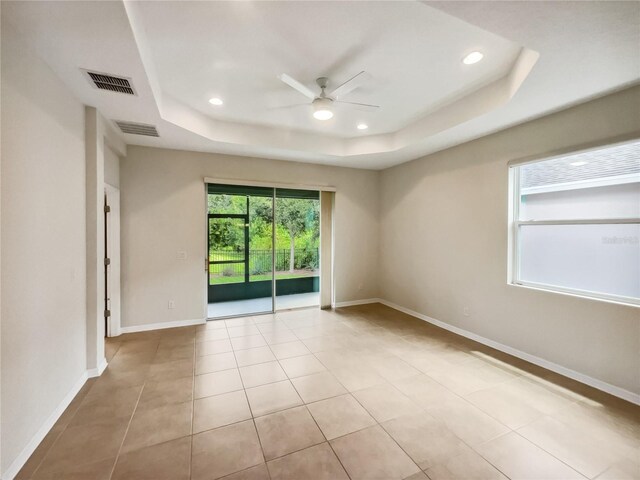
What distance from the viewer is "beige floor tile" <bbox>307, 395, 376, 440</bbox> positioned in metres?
2.12

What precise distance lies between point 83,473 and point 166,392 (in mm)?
877

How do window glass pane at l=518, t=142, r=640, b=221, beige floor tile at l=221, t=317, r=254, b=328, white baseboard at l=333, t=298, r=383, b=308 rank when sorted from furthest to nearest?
1. white baseboard at l=333, t=298, r=383, b=308
2. beige floor tile at l=221, t=317, r=254, b=328
3. window glass pane at l=518, t=142, r=640, b=221

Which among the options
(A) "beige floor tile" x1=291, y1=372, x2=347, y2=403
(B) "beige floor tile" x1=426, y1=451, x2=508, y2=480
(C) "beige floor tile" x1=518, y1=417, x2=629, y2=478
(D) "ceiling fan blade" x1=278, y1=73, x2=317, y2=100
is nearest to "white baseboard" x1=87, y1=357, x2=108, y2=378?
(A) "beige floor tile" x1=291, y1=372, x2=347, y2=403

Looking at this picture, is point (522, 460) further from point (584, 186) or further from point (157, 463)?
point (584, 186)

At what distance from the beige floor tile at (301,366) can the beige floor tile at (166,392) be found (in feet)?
3.19

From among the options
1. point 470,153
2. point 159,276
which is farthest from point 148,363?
point 470,153

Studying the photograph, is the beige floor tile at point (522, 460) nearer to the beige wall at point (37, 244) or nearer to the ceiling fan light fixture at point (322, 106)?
the beige wall at point (37, 244)

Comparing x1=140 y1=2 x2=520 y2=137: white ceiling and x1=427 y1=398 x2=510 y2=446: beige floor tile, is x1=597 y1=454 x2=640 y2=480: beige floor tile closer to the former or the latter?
x1=427 y1=398 x2=510 y2=446: beige floor tile

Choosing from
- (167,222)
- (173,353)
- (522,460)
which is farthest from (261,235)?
(522,460)

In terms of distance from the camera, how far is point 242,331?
4.21m

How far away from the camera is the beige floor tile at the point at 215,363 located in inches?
120

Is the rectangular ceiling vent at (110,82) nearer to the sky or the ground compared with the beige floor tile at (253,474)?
nearer to the sky

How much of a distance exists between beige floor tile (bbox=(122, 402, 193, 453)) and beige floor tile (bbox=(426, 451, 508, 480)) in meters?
1.75

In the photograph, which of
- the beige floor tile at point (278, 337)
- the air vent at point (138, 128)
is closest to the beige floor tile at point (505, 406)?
the beige floor tile at point (278, 337)
